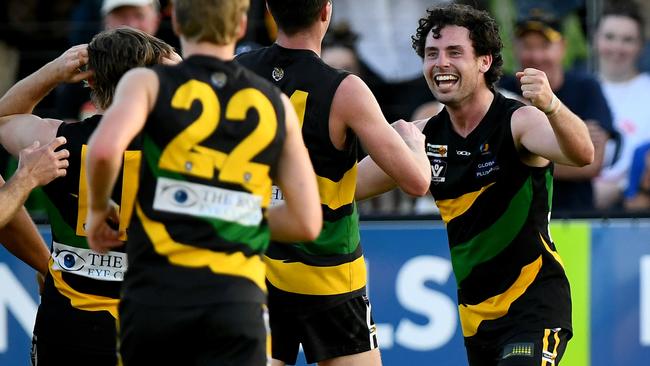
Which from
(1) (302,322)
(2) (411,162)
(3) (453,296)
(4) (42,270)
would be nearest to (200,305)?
(2) (411,162)

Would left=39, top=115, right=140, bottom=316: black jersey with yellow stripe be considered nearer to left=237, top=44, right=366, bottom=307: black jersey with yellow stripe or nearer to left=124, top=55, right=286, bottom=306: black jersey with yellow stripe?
left=237, top=44, right=366, bottom=307: black jersey with yellow stripe

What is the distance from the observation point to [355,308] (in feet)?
17.7

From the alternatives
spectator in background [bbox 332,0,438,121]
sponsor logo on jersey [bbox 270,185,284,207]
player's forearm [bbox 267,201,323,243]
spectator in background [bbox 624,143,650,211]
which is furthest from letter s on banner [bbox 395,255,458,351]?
player's forearm [bbox 267,201,323,243]

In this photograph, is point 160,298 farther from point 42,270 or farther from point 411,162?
point 42,270

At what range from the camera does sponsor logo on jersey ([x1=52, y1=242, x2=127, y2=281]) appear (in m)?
4.95

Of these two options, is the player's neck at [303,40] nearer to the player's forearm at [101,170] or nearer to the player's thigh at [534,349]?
the player's forearm at [101,170]

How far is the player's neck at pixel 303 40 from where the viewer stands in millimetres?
5168

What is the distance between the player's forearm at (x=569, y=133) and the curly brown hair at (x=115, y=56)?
1.75 meters

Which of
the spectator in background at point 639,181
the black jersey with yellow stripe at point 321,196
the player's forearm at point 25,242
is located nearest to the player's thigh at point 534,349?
the black jersey with yellow stripe at point 321,196

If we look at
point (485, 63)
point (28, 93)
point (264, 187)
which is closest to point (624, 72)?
point (485, 63)

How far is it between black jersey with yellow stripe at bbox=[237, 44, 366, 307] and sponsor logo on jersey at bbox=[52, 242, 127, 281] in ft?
2.58

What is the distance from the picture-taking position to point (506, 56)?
32.1ft

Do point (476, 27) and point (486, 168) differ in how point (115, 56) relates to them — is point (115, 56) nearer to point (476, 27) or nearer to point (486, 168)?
point (486, 168)

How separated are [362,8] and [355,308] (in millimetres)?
4834
